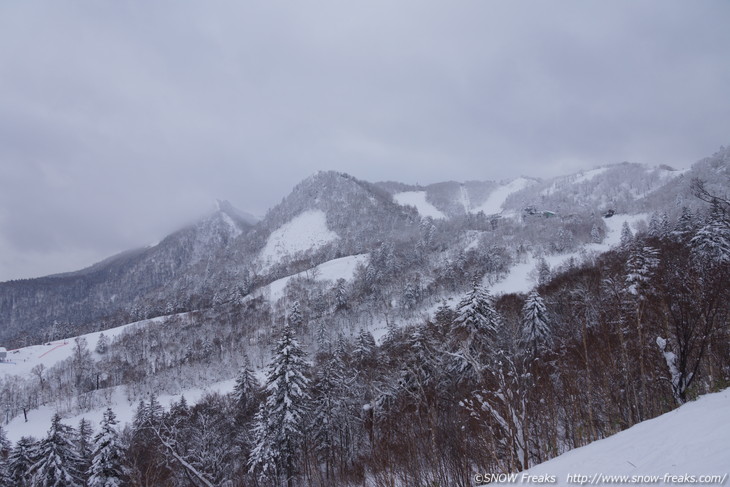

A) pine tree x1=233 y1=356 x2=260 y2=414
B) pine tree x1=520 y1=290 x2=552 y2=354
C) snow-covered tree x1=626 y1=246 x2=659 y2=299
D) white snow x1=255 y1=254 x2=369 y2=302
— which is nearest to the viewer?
snow-covered tree x1=626 y1=246 x2=659 y2=299

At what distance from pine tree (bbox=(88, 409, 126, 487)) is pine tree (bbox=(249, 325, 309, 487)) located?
805 centimetres

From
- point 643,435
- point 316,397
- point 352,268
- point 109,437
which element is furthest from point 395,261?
point 643,435

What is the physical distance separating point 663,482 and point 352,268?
135m

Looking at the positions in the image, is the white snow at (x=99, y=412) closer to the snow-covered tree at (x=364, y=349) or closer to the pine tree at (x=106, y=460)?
the snow-covered tree at (x=364, y=349)

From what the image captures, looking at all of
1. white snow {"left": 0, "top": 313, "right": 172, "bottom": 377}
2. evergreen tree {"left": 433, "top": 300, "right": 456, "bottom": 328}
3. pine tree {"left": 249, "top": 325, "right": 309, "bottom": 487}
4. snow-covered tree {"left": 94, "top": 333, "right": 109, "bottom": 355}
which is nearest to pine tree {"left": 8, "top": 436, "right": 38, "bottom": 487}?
pine tree {"left": 249, "top": 325, "right": 309, "bottom": 487}

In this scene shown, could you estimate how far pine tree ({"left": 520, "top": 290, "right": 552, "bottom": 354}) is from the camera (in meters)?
32.2

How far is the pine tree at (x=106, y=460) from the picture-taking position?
21562mm

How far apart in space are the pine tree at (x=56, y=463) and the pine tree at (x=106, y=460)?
2535 millimetres

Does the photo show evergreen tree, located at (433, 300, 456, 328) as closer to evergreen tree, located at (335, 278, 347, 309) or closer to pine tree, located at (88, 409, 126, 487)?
pine tree, located at (88, 409, 126, 487)

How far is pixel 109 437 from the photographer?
2230 cm

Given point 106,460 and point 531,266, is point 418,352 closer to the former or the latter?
point 106,460

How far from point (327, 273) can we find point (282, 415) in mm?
115076

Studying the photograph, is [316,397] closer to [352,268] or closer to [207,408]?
[207,408]

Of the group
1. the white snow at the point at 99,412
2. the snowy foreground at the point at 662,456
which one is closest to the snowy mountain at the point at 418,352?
the white snow at the point at 99,412
